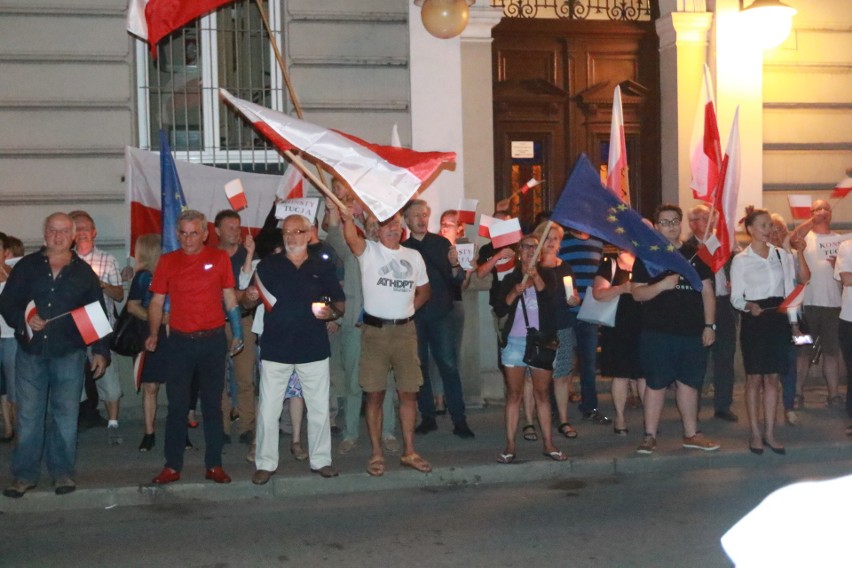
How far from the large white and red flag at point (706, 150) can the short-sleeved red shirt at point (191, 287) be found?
176 inches

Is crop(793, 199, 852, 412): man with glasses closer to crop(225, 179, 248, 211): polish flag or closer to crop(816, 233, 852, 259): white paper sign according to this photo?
crop(816, 233, 852, 259): white paper sign

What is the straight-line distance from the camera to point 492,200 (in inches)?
482

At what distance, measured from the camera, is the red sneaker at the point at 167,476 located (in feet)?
26.4

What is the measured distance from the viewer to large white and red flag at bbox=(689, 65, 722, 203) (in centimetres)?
962

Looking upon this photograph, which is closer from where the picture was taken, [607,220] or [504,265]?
[607,220]

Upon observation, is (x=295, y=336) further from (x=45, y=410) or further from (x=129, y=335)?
(x=129, y=335)

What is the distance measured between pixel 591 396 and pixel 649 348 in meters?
1.71

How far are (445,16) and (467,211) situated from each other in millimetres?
2139

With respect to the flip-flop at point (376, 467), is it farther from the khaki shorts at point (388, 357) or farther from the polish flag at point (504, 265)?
the polish flag at point (504, 265)

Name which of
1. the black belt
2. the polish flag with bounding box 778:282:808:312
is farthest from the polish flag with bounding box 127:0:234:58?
the polish flag with bounding box 778:282:808:312

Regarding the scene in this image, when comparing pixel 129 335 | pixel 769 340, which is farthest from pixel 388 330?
pixel 769 340

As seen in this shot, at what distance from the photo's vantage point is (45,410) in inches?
312

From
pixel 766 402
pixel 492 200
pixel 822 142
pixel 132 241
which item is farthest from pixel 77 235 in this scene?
pixel 822 142

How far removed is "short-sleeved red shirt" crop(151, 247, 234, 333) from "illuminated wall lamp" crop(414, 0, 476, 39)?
4.56 m
